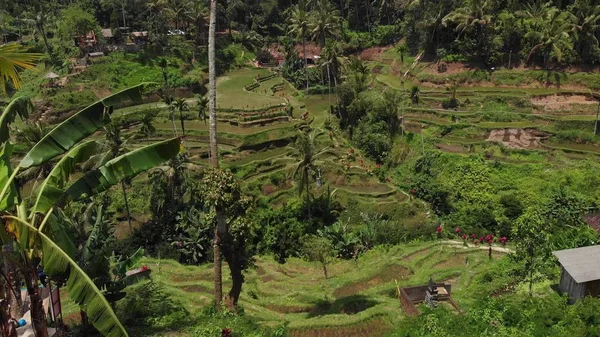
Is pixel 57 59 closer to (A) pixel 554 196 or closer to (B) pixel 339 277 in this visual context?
(B) pixel 339 277

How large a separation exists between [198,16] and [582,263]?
5832 centimetres

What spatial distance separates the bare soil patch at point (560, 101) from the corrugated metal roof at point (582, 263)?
30096 millimetres

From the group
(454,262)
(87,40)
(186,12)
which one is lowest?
(454,262)

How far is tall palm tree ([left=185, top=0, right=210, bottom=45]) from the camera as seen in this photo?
218 feet

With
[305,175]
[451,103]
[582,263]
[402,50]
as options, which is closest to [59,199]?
[582,263]

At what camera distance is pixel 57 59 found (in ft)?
188

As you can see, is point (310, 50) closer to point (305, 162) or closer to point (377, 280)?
point (305, 162)

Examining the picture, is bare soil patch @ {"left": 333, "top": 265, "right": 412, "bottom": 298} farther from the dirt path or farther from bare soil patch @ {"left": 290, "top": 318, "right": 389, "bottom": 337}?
the dirt path

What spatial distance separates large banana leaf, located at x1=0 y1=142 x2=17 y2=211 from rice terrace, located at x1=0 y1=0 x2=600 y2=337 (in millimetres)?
40

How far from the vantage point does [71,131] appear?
36.2 ft

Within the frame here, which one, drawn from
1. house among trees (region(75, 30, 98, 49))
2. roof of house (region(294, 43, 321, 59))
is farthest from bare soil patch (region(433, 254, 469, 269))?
house among trees (region(75, 30, 98, 49))

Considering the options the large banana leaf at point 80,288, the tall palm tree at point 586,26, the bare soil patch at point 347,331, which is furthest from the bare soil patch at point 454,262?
the tall palm tree at point 586,26

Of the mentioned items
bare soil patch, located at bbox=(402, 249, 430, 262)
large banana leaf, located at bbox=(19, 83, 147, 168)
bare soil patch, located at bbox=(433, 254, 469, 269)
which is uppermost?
large banana leaf, located at bbox=(19, 83, 147, 168)

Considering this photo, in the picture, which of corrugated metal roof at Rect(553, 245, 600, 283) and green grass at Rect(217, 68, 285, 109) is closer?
corrugated metal roof at Rect(553, 245, 600, 283)
